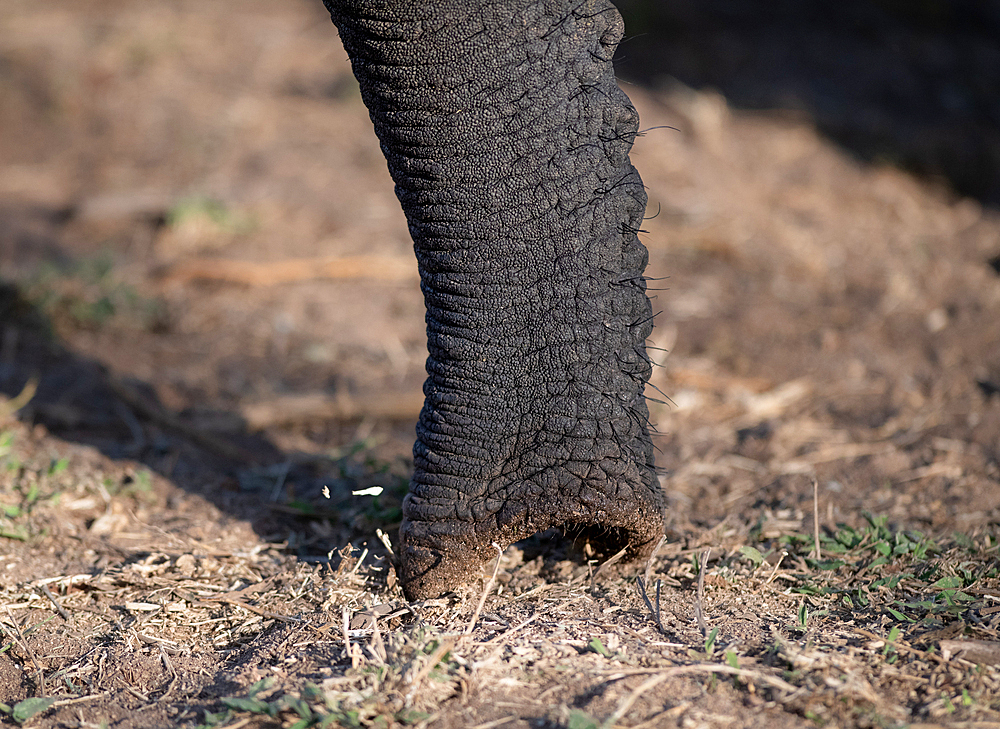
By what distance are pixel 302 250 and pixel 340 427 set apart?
1.74 m

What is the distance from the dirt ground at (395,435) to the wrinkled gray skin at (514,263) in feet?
0.68

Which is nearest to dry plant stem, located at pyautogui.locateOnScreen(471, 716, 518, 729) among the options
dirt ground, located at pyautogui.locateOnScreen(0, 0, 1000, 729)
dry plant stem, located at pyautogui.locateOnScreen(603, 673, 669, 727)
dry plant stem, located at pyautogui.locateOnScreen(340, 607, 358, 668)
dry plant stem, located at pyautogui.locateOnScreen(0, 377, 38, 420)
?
dirt ground, located at pyautogui.locateOnScreen(0, 0, 1000, 729)

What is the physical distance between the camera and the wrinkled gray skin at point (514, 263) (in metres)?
1.71

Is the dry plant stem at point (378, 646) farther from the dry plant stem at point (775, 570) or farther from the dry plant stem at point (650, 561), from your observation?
the dry plant stem at point (775, 570)

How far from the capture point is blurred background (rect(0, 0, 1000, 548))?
9.87ft

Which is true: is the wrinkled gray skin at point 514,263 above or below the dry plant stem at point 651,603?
above

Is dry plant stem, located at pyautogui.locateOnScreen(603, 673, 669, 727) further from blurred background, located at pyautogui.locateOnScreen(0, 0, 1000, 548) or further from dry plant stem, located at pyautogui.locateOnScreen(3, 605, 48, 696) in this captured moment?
dry plant stem, located at pyautogui.locateOnScreen(3, 605, 48, 696)

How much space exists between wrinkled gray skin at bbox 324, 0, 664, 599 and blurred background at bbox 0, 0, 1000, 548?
0.56 metres

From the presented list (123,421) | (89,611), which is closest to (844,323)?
(123,421)

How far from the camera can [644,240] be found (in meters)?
4.83

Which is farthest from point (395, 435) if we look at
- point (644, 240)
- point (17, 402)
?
point (644, 240)

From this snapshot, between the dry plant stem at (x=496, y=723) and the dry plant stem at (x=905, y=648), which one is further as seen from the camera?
the dry plant stem at (x=905, y=648)

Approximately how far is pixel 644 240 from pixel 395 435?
2.19m

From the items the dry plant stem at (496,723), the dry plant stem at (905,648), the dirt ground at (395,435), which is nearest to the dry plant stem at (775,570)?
the dirt ground at (395,435)
